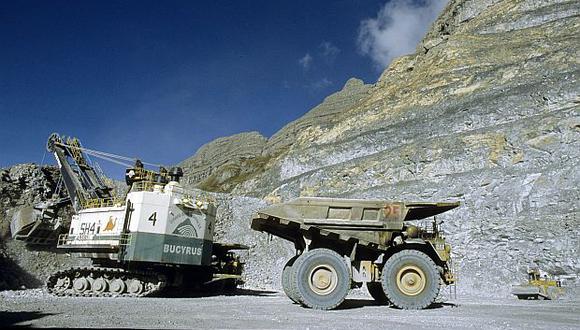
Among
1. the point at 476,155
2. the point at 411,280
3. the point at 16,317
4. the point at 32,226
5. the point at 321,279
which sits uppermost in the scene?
the point at 476,155

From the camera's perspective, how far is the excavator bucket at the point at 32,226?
758 inches

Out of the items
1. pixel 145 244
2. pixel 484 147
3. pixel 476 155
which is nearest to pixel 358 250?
pixel 145 244

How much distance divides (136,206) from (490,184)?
19.3 meters

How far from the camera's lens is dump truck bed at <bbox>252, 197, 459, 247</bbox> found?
11594 millimetres

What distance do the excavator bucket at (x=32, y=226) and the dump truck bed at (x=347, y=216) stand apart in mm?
12819

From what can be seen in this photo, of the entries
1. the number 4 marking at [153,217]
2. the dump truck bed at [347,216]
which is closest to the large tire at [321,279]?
the dump truck bed at [347,216]

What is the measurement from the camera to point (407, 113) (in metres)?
37.3

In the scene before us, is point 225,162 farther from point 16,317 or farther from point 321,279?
point 16,317

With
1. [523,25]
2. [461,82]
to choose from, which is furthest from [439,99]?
[523,25]

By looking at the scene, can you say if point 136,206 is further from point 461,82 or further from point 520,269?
point 461,82

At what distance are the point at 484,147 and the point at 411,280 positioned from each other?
18.9 meters

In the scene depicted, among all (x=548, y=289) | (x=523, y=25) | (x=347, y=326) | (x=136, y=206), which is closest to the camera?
(x=347, y=326)

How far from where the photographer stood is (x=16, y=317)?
8.10m

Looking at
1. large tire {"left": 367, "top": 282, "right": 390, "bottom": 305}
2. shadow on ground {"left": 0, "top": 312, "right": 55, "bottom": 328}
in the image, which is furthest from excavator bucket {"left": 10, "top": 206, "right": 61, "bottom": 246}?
large tire {"left": 367, "top": 282, "right": 390, "bottom": 305}
